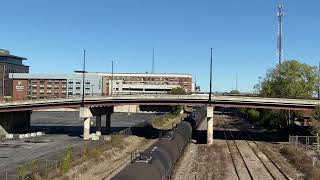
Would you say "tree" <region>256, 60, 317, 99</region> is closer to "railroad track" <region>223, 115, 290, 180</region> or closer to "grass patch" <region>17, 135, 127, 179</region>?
"railroad track" <region>223, 115, 290, 180</region>

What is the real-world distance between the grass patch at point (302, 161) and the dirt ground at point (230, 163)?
2.63 feet

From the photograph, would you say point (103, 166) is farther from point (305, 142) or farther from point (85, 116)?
point (305, 142)

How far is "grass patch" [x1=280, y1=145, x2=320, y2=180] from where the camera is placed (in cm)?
4153

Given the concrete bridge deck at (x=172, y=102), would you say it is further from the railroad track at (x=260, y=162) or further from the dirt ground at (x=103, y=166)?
the dirt ground at (x=103, y=166)

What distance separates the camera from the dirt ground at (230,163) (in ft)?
147

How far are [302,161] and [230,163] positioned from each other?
870cm

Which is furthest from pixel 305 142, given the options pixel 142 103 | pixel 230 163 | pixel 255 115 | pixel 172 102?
pixel 255 115

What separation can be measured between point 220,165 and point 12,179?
80.1 feet

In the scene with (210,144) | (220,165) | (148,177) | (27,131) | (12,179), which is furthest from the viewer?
(27,131)

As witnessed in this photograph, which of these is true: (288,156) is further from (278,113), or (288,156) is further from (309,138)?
(278,113)

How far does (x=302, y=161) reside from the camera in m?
53.0

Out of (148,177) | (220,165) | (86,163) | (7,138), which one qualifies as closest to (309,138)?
(220,165)

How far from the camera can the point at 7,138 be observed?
77.4 meters

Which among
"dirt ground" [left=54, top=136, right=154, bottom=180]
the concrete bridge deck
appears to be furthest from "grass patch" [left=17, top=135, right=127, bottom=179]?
the concrete bridge deck
